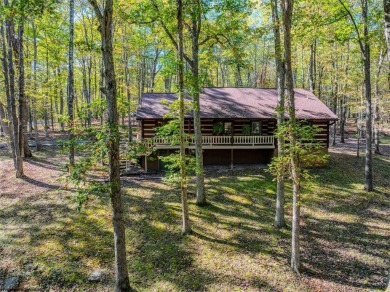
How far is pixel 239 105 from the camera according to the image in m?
19.9

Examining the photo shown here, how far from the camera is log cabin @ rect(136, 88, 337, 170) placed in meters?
18.3

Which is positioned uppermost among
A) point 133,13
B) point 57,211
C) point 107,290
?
point 133,13

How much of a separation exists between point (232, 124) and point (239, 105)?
2.33 m

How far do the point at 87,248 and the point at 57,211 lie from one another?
3.53 m

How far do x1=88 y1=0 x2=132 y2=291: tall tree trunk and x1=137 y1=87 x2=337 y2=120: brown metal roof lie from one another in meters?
10.8

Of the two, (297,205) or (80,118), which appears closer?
(80,118)

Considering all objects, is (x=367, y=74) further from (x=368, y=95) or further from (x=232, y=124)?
(x=232, y=124)

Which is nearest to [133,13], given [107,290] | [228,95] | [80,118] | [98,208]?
[80,118]

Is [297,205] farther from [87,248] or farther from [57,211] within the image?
[57,211]

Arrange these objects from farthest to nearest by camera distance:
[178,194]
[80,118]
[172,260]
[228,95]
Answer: [228,95]
[178,194]
[172,260]
[80,118]

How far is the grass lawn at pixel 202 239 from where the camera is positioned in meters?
8.02

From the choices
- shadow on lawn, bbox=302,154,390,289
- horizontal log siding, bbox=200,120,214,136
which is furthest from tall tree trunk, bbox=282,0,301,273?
horizontal log siding, bbox=200,120,214,136

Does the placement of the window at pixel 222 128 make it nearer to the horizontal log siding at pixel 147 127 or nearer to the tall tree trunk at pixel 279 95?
the horizontal log siding at pixel 147 127

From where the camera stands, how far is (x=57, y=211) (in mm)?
11805
